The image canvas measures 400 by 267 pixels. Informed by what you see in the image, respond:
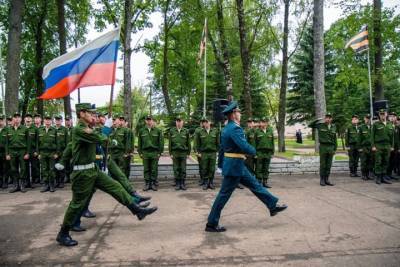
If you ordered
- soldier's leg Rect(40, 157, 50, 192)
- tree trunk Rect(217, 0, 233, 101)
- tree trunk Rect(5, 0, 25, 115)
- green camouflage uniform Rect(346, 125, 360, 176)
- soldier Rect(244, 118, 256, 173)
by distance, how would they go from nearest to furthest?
soldier's leg Rect(40, 157, 50, 192)
soldier Rect(244, 118, 256, 173)
green camouflage uniform Rect(346, 125, 360, 176)
tree trunk Rect(5, 0, 25, 115)
tree trunk Rect(217, 0, 233, 101)

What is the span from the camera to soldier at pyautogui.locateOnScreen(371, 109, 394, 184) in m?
10.6

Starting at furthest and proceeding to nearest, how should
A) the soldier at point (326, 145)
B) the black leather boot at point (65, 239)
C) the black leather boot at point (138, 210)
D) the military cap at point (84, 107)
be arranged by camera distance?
1. the soldier at point (326, 145)
2. the black leather boot at point (138, 210)
3. the military cap at point (84, 107)
4. the black leather boot at point (65, 239)

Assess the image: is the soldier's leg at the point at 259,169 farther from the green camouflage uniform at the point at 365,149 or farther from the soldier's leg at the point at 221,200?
the soldier's leg at the point at 221,200

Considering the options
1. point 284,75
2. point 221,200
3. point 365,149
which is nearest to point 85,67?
point 221,200

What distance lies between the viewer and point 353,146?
1189 centimetres

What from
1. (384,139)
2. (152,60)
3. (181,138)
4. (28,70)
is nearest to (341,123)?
(152,60)

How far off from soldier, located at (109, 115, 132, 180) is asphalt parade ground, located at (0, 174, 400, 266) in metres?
1.76

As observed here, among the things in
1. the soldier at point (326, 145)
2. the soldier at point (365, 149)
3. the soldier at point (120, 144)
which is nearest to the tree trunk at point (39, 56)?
the soldier at point (120, 144)

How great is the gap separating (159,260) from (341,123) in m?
25.0

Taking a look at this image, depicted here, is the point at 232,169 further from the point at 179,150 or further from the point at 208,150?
the point at 179,150

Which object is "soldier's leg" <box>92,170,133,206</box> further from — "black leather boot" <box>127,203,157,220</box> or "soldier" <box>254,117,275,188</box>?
"soldier" <box>254,117,275,188</box>

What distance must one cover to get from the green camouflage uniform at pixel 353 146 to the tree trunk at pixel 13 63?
11.5m

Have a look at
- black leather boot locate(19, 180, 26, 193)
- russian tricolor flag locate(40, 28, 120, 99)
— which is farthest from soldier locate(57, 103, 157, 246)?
black leather boot locate(19, 180, 26, 193)

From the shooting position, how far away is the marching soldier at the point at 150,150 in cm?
1003
